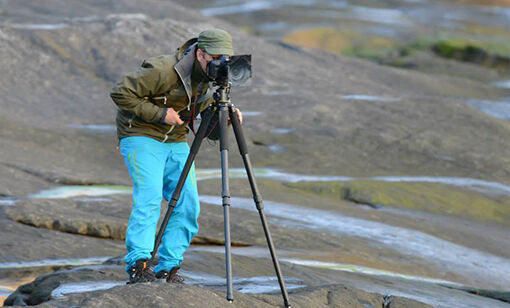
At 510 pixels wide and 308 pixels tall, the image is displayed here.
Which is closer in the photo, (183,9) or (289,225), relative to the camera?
(289,225)

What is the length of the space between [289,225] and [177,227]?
531 centimetres

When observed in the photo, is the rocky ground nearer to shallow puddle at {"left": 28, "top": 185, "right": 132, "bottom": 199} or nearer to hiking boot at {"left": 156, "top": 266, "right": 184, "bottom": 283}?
shallow puddle at {"left": 28, "top": 185, "right": 132, "bottom": 199}

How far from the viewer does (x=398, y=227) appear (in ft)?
41.3

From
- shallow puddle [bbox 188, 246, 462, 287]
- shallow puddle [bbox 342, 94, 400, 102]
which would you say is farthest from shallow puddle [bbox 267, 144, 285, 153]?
shallow puddle [bbox 188, 246, 462, 287]

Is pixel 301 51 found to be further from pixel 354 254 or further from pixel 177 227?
pixel 177 227

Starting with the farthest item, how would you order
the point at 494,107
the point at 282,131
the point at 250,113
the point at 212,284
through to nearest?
the point at 494,107, the point at 250,113, the point at 282,131, the point at 212,284

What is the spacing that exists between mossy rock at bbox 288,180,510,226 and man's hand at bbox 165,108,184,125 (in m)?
8.03

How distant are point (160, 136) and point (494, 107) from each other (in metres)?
20.2

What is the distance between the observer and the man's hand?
6.27m

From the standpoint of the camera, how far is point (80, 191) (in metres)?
12.7

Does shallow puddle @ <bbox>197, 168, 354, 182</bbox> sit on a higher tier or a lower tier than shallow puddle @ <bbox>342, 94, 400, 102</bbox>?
lower

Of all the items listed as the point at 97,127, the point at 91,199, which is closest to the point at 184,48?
the point at 91,199

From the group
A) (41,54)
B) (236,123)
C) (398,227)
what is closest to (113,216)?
(398,227)

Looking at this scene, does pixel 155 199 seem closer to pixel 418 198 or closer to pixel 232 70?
pixel 232 70
